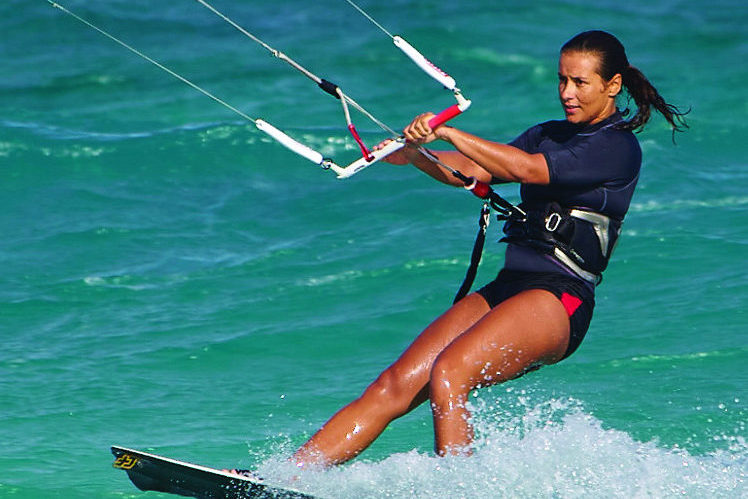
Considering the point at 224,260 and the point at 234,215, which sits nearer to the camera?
the point at 224,260

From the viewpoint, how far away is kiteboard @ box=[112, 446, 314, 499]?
4539 millimetres

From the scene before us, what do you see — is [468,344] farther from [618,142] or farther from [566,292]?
[618,142]

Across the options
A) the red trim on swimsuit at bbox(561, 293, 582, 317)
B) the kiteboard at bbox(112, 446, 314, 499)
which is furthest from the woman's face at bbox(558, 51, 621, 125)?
the kiteboard at bbox(112, 446, 314, 499)

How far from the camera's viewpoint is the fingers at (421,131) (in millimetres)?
4270

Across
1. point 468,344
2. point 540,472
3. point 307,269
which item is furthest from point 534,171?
point 307,269

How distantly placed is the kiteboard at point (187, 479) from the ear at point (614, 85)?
1.85m

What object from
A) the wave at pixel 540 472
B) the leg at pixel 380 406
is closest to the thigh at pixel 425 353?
the leg at pixel 380 406

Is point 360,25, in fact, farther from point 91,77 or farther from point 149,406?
point 149,406

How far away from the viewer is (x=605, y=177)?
4449 mm

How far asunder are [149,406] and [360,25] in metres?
10.6

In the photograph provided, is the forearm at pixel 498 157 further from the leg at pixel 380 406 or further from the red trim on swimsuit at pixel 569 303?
the leg at pixel 380 406

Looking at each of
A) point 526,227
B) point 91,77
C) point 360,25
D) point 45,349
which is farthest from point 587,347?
point 360,25

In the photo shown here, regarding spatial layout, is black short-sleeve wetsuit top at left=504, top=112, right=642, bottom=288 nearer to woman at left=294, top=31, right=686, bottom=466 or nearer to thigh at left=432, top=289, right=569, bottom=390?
woman at left=294, top=31, right=686, bottom=466

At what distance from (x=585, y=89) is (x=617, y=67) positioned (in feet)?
0.48
